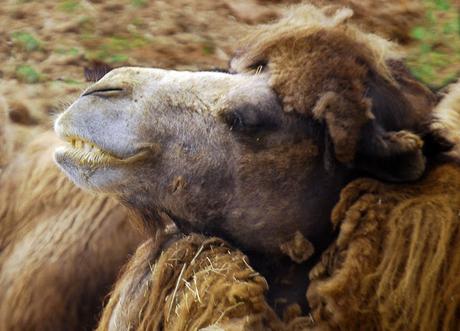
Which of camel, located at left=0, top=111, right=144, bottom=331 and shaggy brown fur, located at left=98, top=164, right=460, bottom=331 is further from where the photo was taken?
camel, located at left=0, top=111, right=144, bottom=331

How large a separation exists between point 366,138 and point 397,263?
0.42 meters

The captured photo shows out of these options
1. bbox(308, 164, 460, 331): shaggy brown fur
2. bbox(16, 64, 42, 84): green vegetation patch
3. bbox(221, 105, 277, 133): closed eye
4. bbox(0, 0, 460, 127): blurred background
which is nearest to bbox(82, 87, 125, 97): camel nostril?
bbox(221, 105, 277, 133): closed eye

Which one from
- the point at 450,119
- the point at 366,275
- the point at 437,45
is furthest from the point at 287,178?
the point at 437,45

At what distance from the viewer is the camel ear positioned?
3.12 metres

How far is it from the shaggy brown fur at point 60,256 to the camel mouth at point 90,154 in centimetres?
81

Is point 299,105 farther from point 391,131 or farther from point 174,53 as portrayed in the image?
point 174,53

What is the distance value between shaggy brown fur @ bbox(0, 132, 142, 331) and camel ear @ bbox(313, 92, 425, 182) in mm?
1248

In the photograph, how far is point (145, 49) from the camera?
5746 millimetres

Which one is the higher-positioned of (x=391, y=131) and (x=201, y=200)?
(x=391, y=131)

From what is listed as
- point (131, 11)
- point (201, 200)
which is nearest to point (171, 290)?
point (201, 200)

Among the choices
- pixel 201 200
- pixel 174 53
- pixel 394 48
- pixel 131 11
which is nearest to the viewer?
pixel 201 200

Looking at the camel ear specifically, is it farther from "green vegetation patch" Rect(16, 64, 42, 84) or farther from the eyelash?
"green vegetation patch" Rect(16, 64, 42, 84)

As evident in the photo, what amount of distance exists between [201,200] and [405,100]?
2.54 feet

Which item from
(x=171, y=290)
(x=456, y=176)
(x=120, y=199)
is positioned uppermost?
(x=456, y=176)
